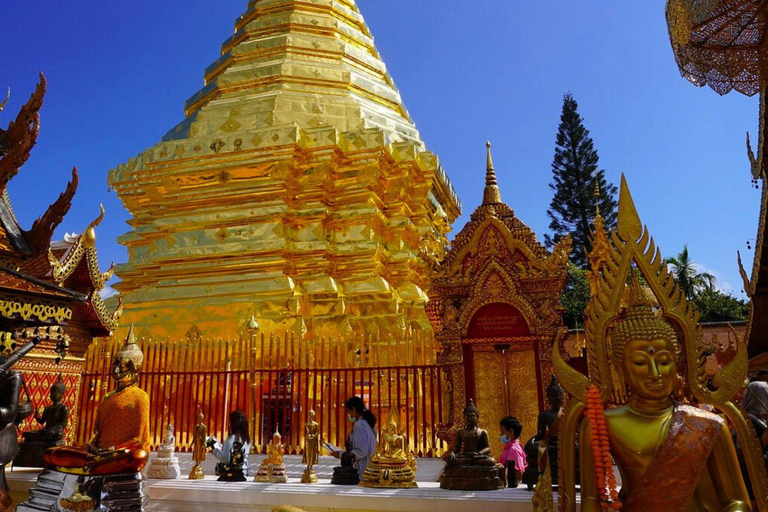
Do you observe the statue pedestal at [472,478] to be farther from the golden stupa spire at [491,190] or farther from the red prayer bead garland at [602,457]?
the golden stupa spire at [491,190]

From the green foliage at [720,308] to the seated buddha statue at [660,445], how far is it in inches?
995

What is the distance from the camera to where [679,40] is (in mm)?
5414

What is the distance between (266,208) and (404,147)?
3.29 meters

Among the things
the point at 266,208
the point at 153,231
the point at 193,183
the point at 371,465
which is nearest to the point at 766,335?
the point at 371,465

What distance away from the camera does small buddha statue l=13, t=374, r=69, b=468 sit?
23.9 ft

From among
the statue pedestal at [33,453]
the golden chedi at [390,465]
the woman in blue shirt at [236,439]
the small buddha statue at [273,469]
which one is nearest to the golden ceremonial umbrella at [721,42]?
the golden chedi at [390,465]

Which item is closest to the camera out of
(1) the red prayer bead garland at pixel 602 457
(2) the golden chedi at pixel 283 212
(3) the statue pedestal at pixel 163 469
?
(1) the red prayer bead garland at pixel 602 457

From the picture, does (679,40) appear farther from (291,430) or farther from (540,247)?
(291,430)

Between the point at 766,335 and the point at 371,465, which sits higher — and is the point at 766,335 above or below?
above

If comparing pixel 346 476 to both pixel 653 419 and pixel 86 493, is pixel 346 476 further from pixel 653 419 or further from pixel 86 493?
pixel 653 419

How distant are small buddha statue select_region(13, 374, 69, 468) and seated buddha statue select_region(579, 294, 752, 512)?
22.9 ft

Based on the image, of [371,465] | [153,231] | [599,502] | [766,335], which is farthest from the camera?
[153,231]

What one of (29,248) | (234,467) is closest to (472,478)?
(234,467)

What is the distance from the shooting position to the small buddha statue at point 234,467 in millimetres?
5723
